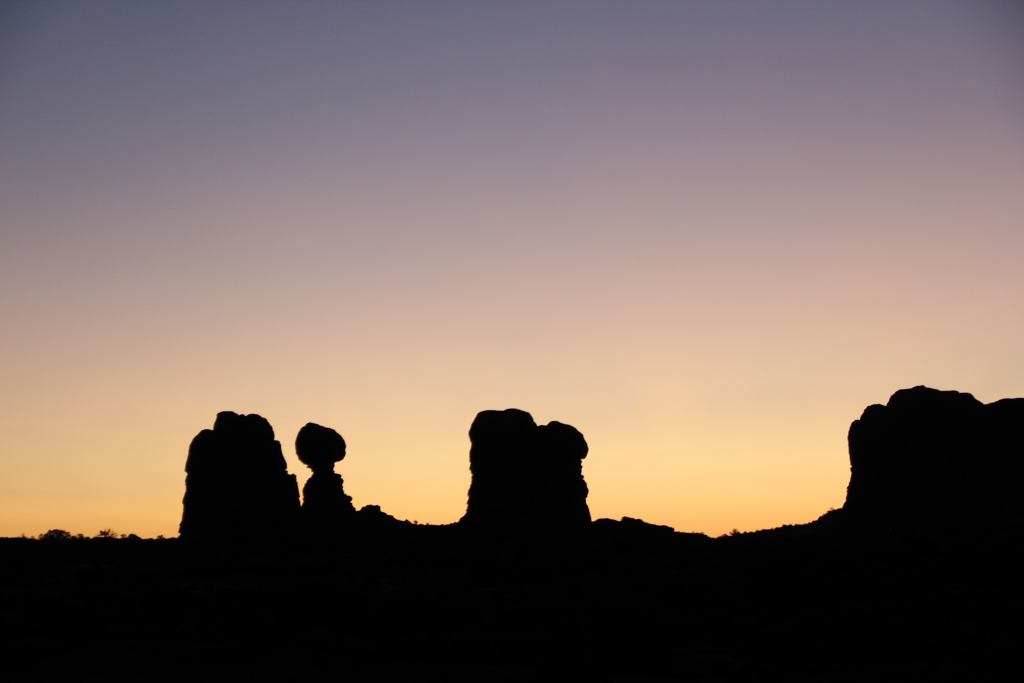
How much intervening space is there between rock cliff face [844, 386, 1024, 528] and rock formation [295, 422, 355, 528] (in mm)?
30293

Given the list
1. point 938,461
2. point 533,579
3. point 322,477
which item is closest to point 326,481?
point 322,477

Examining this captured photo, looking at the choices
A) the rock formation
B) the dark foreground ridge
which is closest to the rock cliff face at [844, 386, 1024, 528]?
the dark foreground ridge

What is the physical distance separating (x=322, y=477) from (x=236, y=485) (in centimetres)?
570

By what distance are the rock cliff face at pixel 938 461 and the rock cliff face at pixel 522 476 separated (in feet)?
55.8

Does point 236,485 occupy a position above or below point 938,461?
below

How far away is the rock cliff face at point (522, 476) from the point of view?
54.7m

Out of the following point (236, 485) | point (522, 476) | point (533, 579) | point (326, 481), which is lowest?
point (533, 579)

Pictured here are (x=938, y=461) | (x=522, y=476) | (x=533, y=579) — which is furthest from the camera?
(x=522, y=476)

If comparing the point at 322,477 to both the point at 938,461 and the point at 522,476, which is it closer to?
the point at 522,476

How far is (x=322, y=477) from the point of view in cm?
5309

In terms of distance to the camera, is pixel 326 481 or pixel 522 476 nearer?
pixel 326 481

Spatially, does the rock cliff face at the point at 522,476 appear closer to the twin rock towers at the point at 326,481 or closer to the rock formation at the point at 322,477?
the twin rock towers at the point at 326,481

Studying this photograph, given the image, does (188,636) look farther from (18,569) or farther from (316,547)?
(316,547)

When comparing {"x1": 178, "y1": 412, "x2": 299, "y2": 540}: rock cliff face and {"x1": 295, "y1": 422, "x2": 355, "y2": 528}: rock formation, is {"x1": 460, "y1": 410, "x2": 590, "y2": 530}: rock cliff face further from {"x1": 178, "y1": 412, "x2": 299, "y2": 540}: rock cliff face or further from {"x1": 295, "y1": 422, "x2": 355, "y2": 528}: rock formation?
{"x1": 178, "y1": 412, "x2": 299, "y2": 540}: rock cliff face
